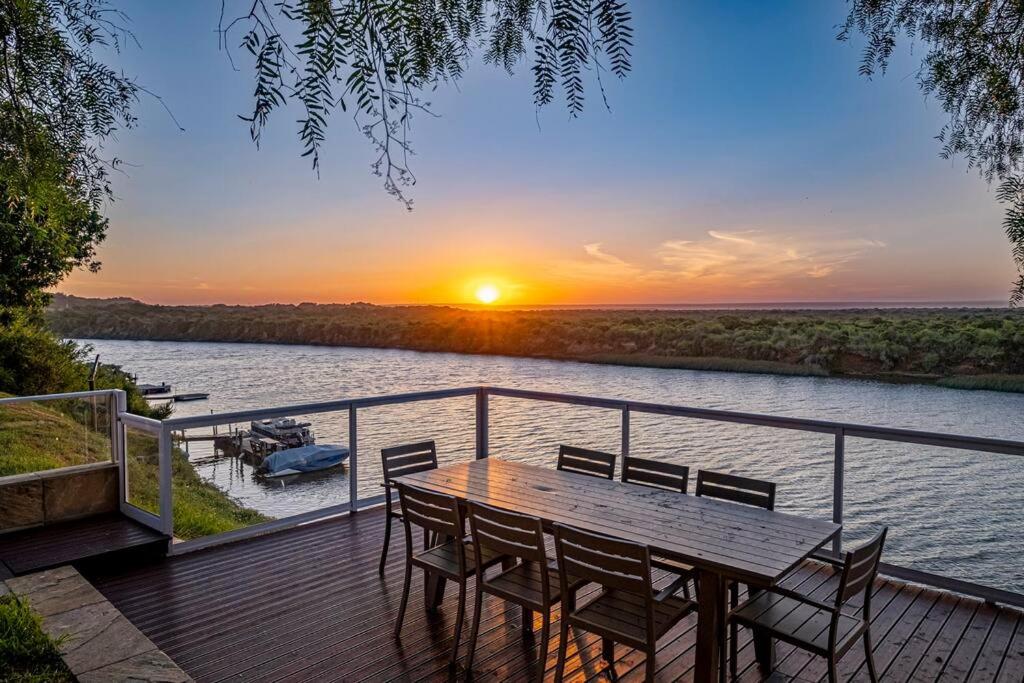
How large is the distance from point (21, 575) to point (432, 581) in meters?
2.68

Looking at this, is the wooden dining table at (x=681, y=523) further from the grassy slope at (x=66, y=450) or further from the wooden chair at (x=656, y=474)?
the grassy slope at (x=66, y=450)

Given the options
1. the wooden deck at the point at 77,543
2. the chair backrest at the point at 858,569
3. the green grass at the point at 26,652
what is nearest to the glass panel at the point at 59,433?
the wooden deck at the point at 77,543

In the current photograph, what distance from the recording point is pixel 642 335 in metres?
32.1

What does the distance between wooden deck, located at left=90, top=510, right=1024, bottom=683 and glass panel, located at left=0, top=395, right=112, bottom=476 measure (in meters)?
1.25

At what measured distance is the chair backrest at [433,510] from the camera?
3045 mm

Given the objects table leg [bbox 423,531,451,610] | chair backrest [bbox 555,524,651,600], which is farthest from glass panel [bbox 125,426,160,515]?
chair backrest [bbox 555,524,651,600]

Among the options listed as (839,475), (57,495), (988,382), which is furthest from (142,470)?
(988,382)

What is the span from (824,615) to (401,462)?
2.76 meters

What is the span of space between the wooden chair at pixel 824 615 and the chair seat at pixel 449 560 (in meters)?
1.24

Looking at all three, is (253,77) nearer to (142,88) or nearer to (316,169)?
(316,169)

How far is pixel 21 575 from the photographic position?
3869 mm

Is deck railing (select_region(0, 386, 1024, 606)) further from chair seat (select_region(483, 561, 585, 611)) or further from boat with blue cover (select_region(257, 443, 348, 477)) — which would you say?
chair seat (select_region(483, 561, 585, 611))

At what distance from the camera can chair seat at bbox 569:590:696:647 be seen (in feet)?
8.37

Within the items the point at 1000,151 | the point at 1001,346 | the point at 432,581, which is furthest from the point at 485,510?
the point at 1001,346
